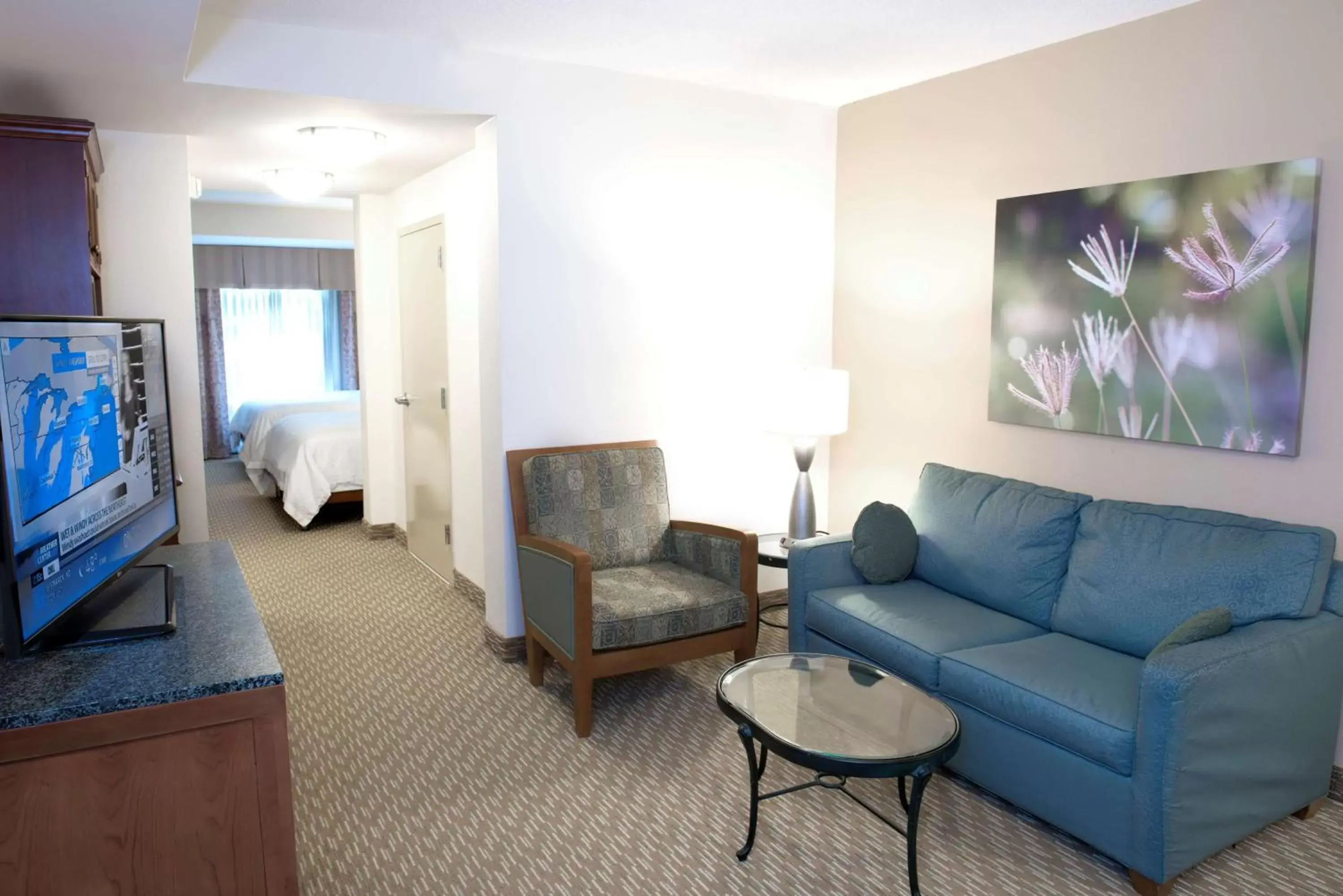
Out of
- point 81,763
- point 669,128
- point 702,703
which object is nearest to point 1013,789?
point 702,703

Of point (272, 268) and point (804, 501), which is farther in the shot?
point (272, 268)

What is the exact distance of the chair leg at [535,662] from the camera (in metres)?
3.61

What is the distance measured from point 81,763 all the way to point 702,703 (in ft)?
7.38

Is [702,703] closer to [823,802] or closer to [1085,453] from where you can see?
[823,802]

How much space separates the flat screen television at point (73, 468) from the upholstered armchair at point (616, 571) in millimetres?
1339

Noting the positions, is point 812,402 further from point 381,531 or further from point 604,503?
point 381,531

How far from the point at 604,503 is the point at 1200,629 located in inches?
83.2

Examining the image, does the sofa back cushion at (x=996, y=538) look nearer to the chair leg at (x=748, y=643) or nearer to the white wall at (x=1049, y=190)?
the white wall at (x=1049, y=190)

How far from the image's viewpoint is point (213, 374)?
9.37 m

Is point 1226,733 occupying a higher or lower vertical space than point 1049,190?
lower

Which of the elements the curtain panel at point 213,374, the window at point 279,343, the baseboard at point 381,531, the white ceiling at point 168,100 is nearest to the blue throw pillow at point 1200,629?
the white ceiling at point 168,100

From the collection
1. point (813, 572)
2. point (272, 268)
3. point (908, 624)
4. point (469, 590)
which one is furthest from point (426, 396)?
point (272, 268)

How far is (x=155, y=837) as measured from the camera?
5.32 ft

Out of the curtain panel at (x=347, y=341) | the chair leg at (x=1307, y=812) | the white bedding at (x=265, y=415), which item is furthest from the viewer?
the curtain panel at (x=347, y=341)
